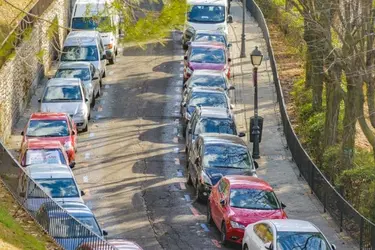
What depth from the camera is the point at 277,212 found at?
2823cm

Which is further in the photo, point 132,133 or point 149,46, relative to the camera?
point 149,46

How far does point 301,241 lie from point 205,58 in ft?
75.3

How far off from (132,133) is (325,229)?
11.8 meters

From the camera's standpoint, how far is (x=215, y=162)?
3231cm

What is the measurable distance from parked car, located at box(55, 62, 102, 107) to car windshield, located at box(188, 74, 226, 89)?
3807mm

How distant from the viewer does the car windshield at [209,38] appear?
49.8 m

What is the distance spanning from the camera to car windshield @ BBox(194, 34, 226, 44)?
49.8 meters

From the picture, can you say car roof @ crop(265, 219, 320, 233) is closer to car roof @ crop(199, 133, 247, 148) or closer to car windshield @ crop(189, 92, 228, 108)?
car roof @ crop(199, 133, 247, 148)

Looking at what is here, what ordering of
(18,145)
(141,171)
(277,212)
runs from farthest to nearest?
(18,145) < (141,171) < (277,212)

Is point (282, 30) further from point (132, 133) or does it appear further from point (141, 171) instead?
point (141, 171)

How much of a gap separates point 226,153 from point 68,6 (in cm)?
2695

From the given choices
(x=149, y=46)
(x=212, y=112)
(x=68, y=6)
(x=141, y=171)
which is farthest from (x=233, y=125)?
(x=68, y=6)

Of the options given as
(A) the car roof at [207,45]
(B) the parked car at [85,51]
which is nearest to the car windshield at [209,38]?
(A) the car roof at [207,45]

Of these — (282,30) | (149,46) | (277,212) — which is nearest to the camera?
(277,212)
